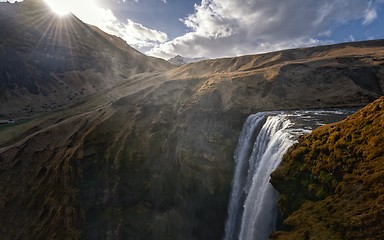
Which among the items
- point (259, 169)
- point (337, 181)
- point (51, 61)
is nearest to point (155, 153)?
point (259, 169)

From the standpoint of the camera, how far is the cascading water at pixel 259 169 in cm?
2359

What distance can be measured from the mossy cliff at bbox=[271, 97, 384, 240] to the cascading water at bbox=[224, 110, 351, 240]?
2.33 meters

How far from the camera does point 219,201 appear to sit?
37375mm

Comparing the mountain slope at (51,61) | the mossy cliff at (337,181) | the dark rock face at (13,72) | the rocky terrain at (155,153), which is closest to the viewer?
the mossy cliff at (337,181)

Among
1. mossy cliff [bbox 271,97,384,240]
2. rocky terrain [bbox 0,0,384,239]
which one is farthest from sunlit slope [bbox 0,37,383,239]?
mossy cliff [bbox 271,97,384,240]

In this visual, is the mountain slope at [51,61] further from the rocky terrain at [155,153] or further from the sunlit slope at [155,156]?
the sunlit slope at [155,156]

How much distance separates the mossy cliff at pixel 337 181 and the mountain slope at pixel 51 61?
323 ft

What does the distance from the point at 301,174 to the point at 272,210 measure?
389 centimetres

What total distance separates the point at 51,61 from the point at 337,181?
141 meters

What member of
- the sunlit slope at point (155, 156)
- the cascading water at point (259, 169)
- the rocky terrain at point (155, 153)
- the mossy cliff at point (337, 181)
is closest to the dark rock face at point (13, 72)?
the rocky terrain at point (155, 153)

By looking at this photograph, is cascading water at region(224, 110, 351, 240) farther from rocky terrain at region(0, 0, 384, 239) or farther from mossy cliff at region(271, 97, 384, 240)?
rocky terrain at region(0, 0, 384, 239)

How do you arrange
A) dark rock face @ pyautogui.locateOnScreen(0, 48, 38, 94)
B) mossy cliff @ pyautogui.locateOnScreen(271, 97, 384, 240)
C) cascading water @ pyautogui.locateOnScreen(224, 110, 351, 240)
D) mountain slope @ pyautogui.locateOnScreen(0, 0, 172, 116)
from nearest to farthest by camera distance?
mossy cliff @ pyautogui.locateOnScreen(271, 97, 384, 240) < cascading water @ pyautogui.locateOnScreen(224, 110, 351, 240) < dark rock face @ pyautogui.locateOnScreen(0, 48, 38, 94) < mountain slope @ pyautogui.locateOnScreen(0, 0, 172, 116)

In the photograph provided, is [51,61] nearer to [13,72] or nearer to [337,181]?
[13,72]

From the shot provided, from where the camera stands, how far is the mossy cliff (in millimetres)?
14984
